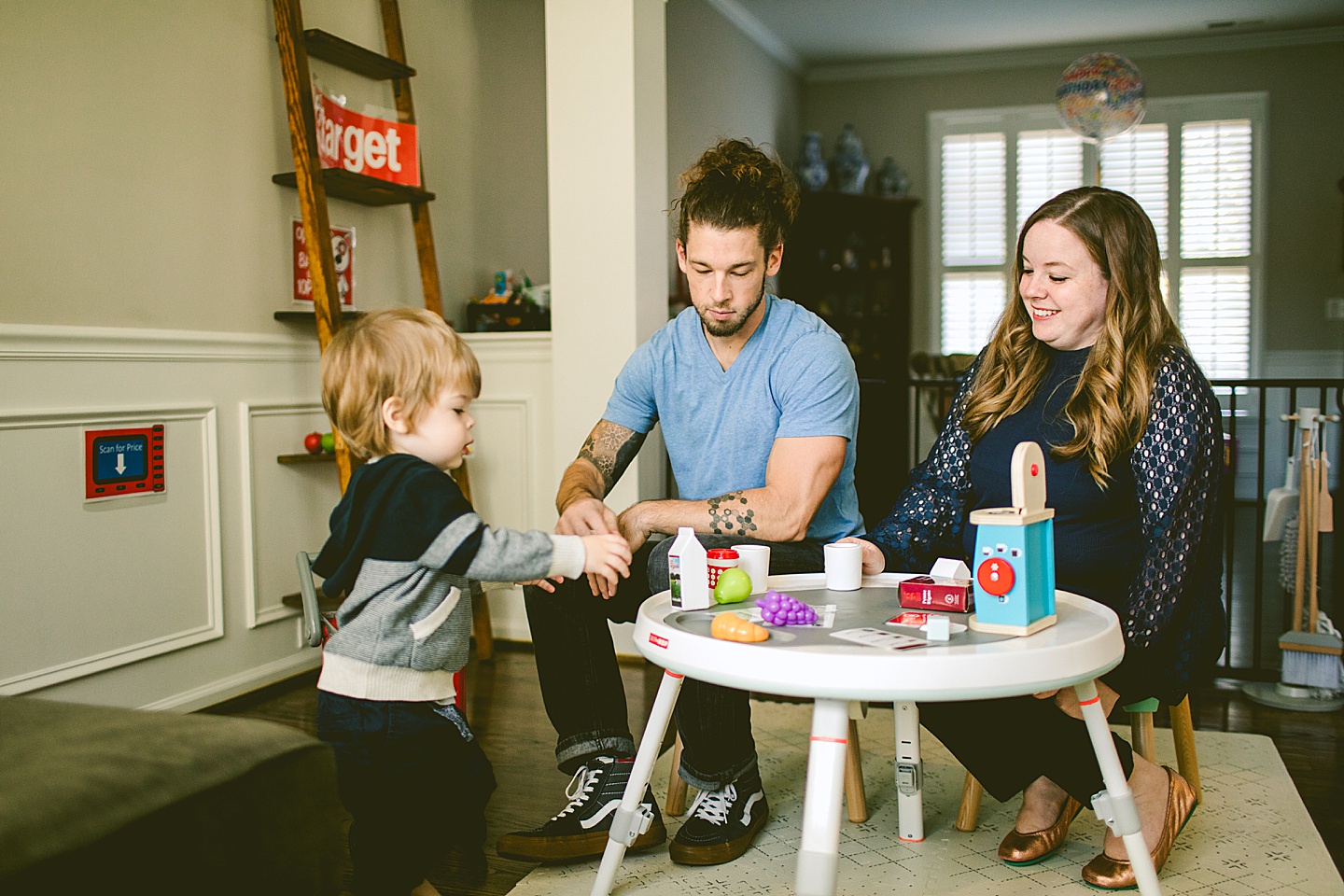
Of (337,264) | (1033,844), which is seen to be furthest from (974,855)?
(337,264)

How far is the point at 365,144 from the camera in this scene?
9.75ft

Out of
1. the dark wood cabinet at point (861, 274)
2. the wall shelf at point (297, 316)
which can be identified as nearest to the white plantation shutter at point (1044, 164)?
the dark wood cabinet at point (861, 274)

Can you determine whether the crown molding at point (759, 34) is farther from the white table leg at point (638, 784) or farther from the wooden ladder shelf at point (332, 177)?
the white table leg at point (638, 784)

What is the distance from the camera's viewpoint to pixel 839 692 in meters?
1.09

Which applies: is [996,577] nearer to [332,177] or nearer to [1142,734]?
[1142,734]

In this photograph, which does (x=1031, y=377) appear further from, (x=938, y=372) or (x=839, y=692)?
(x=938, y=372)

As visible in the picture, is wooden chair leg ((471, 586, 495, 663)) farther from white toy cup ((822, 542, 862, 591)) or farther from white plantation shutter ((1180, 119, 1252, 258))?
white plantation shutter ((1180, 119, 1252, 258))

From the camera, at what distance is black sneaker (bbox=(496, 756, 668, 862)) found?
1706 millimetres

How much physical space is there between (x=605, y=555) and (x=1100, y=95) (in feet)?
15.0

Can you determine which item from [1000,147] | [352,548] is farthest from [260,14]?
[1000,147]

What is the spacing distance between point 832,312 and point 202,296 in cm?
446

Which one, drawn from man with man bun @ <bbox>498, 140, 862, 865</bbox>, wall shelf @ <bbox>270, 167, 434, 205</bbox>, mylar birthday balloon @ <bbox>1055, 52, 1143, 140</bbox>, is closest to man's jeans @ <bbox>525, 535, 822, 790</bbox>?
man with man bun @ <bbox>498, 140, 862, 865</bbox>

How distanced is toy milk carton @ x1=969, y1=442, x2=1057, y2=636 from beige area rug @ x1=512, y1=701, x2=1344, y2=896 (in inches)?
23.5

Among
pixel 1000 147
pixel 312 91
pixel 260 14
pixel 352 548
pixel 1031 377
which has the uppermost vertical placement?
pixel 1000 147
